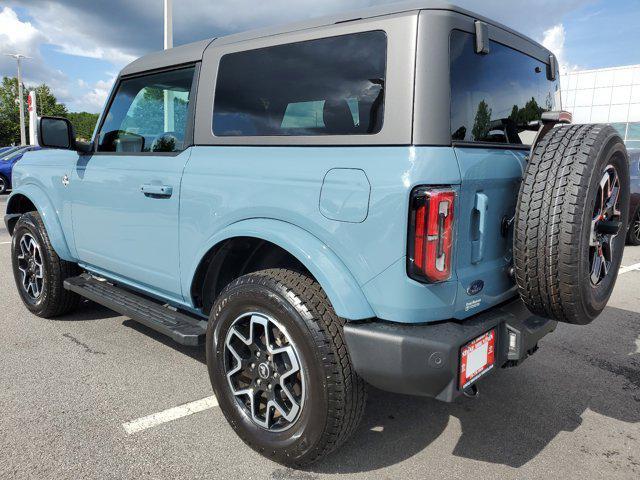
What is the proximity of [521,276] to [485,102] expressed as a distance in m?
0.82

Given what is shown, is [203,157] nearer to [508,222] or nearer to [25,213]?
[508,222]

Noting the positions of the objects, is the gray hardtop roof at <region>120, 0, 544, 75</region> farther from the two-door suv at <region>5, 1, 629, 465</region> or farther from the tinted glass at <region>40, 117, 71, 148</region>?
the tinted glass at <region>40, 117, 71, 148</region>

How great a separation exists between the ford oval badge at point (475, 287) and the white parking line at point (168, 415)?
1.65 meters

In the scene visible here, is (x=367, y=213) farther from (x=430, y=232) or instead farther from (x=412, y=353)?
(x=412, y=353)

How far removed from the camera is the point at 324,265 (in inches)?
83.0

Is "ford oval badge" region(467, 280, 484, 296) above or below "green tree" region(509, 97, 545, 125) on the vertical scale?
below

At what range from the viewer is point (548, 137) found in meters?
2.21

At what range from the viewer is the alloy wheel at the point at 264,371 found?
7.62ft

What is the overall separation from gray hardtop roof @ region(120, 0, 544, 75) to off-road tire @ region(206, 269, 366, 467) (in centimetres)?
117

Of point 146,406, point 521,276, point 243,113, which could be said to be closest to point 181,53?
point 243,113

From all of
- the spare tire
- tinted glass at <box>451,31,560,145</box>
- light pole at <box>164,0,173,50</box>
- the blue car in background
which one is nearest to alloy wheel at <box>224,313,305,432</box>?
the spare tire

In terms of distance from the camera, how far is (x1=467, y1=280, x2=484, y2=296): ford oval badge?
2155mm

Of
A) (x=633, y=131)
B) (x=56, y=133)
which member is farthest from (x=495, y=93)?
(x=633, y=131)

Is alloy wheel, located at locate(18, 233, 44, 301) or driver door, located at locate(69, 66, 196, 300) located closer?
driver door, located at locate(69, 66, 196, 300)
